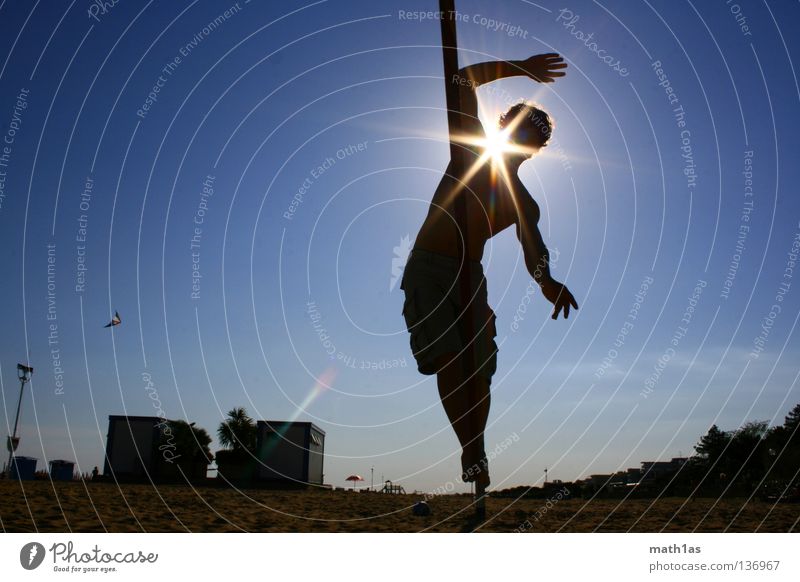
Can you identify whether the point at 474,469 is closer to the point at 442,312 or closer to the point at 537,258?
the point at 442,312

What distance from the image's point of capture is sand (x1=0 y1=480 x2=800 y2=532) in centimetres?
596

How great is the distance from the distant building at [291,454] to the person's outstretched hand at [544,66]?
924cm

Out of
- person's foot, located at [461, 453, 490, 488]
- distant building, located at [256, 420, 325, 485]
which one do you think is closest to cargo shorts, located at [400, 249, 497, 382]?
person's foot, located at [461, 453, 490, 488]

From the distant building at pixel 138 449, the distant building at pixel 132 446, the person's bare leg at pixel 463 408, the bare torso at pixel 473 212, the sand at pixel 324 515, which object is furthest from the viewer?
the distant building at pixel 132 446

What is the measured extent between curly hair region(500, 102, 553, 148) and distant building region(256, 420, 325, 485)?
8957 mm

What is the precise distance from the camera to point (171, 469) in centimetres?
1784

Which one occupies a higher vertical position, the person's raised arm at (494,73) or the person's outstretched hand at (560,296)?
the person's raised arm at (494,73)

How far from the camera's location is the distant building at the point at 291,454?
Result: 13.8 meters

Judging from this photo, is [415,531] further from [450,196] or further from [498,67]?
[498,67]

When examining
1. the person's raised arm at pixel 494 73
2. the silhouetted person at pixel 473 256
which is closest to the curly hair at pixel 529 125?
the silhouetted person at pixel 473 256

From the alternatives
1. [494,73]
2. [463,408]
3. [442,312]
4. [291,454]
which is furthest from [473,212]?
[291,454]

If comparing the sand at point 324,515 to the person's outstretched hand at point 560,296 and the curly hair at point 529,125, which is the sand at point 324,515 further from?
the curly hair at point 529,125

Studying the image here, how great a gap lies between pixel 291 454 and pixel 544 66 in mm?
10672

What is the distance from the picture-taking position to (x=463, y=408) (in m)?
5.64
